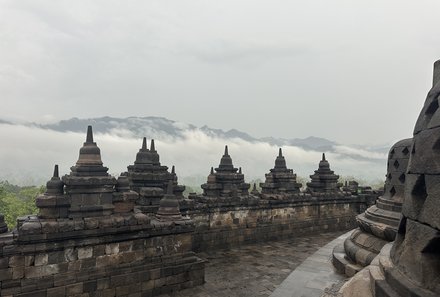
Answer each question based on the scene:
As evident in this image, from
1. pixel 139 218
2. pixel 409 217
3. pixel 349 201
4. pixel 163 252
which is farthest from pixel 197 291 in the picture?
pixel 349 201

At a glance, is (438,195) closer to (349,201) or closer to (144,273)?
(144,273)

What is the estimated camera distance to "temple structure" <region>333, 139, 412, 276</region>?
6.64 m

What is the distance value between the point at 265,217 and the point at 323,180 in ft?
17.3

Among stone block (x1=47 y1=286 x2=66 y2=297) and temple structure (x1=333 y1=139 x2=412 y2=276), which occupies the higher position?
temple structure (x1=333 y1=139 x2=412 y2=276)

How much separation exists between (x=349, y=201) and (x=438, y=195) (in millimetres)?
16733

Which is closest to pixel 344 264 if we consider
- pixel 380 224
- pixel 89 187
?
pixel 380 224

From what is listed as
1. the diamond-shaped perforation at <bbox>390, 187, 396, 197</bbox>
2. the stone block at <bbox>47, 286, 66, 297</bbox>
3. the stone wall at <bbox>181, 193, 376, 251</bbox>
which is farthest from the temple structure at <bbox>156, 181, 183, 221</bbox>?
the diamond-shaped perforation at <bbox>390, 187, 396, 197</bbox>

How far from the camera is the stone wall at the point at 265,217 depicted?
1259 centimetres

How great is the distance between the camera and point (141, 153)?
12484 millimetres

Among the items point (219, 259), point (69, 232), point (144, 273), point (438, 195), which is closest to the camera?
point (438, 195)

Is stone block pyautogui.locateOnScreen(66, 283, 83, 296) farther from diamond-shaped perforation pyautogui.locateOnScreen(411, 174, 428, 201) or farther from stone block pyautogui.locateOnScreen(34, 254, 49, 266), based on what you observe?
diamond-shaped perforation pyautogui.locateOnScreen(411, 174, 428, 201)

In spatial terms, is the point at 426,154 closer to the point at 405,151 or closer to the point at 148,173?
the point at 405,151

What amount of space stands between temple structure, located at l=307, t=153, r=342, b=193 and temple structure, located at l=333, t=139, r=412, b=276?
9790 mm

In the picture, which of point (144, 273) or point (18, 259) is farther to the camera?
point (144, 273)
